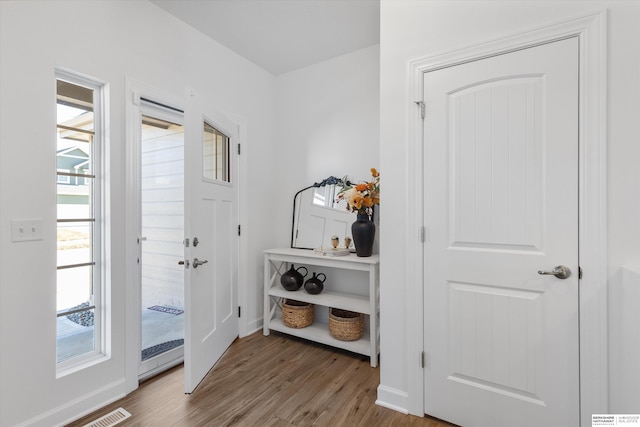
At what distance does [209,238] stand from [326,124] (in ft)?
5.38

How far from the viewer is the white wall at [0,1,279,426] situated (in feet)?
5.26

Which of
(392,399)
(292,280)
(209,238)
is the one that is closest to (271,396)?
(392,399)

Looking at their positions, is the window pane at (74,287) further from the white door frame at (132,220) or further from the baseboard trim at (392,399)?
the baseboard trim at (392,399)

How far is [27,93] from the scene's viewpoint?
1.67 meters

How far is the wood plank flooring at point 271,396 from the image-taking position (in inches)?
72.7

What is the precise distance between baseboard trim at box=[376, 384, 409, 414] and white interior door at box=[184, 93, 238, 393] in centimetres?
123

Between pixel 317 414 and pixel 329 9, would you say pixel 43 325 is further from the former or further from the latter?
pixel 329 9

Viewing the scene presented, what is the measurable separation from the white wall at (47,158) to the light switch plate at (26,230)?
0.03 metres

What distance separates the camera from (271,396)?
82.4 inches

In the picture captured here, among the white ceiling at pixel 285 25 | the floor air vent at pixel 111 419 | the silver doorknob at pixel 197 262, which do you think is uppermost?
the white ceiling at pixel 285 25

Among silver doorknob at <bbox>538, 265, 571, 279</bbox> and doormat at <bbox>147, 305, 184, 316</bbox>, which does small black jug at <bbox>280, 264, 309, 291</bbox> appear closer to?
doormat at <bbox>147, 305, 184, 316</bbox>

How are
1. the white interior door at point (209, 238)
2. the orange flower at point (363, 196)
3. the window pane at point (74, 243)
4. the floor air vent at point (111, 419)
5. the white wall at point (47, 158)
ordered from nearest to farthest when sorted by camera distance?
the white wall at point (47, 158) < the floor air vent at point (111, 419) < the window pane at point (74, 243) < the white interior door at point (209, 238) < the orange flower at point (363, 196)

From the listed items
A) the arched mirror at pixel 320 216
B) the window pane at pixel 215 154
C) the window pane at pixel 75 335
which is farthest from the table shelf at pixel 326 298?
the window pane at pixel 75 335

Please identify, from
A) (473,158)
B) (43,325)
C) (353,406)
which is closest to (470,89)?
(473,158)
